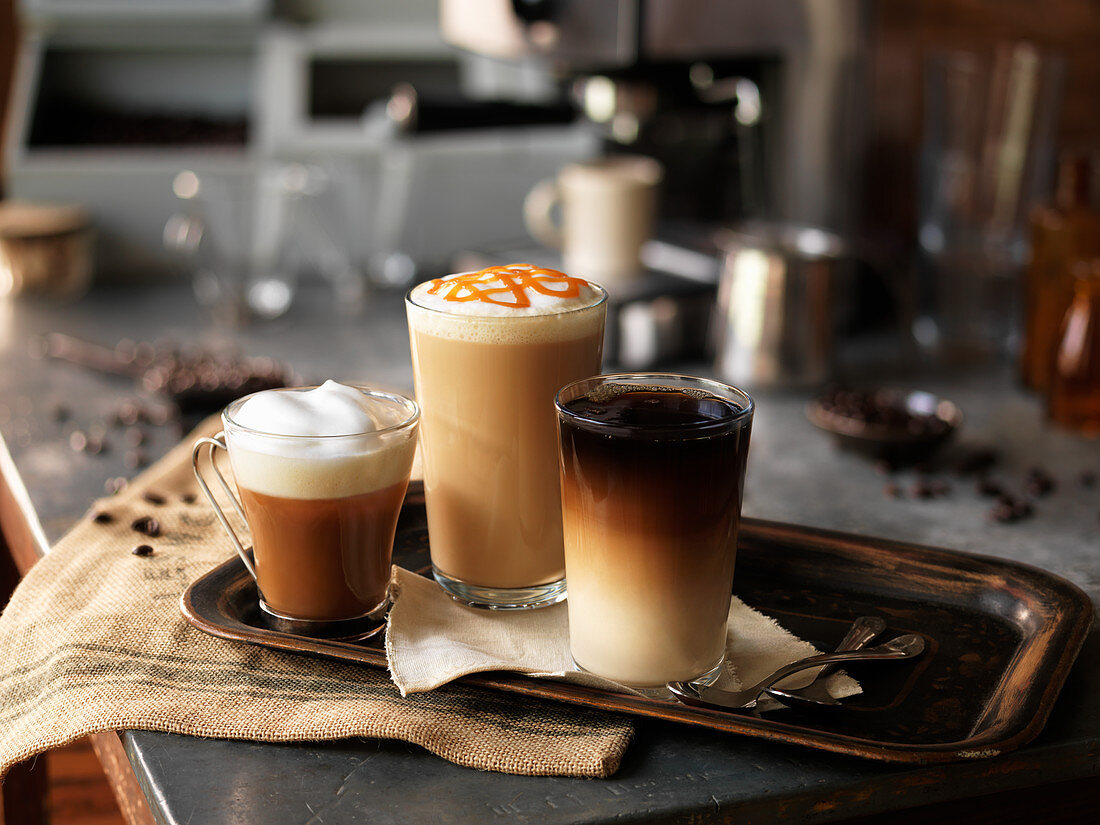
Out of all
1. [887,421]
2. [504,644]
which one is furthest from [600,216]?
[504,644]

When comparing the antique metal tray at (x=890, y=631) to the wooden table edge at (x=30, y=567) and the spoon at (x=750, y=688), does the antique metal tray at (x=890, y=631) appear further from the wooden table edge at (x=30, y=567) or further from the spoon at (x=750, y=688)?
the wooden table edge at (x=30, y=567)

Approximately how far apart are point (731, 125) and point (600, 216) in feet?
0.95

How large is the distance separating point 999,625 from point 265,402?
595 mm

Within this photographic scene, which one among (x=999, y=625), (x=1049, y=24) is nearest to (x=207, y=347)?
(x=999, y=625)

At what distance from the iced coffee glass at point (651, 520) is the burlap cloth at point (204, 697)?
63mm

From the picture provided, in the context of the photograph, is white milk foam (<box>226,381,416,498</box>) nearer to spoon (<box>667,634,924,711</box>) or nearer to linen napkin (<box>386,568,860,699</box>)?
linen napkin (<box>386,568,860,699</box>)

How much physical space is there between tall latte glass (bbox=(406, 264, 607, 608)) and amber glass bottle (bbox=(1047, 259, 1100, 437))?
32.9 inches


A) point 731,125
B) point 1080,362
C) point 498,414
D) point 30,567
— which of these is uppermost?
point 731,125

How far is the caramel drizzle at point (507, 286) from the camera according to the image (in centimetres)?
89

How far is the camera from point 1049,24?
1.98m

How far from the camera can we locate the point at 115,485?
1302 millimetres

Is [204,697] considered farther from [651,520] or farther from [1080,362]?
[1080,362]

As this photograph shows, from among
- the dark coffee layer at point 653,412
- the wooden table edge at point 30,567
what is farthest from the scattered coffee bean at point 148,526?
the dark coffee layer at point 653,412

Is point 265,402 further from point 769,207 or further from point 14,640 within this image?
point 769,207
